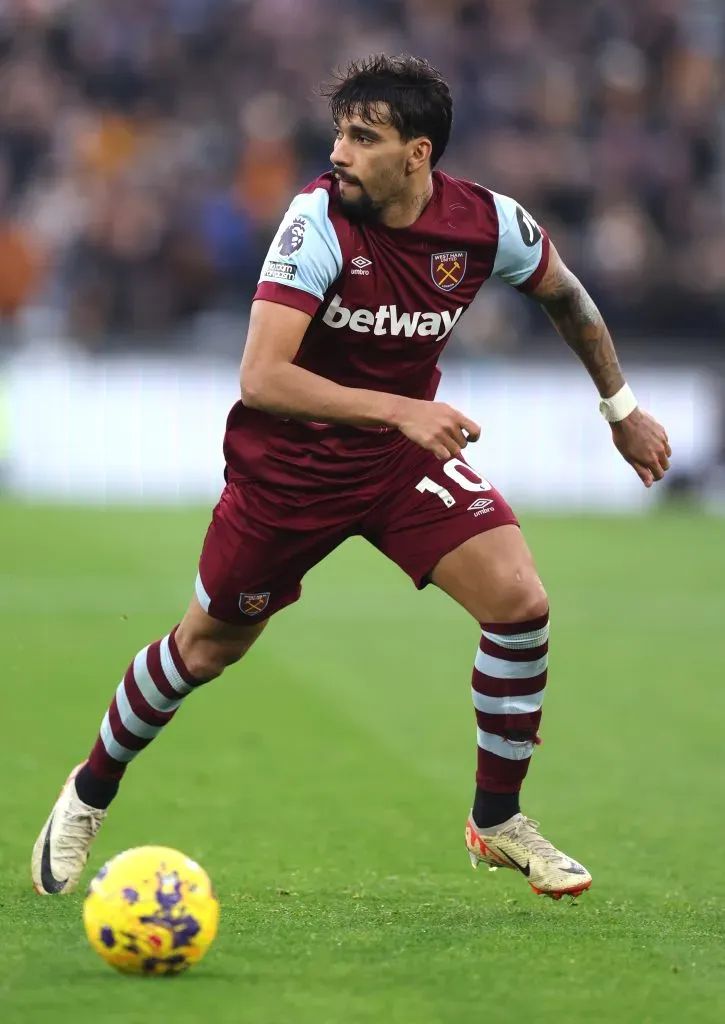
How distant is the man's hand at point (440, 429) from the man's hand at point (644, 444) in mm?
1044

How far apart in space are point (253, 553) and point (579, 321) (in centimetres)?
121

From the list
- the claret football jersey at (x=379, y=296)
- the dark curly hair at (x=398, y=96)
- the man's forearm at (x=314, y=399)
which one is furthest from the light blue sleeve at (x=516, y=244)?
the man's forearm at (x=314, y=399)

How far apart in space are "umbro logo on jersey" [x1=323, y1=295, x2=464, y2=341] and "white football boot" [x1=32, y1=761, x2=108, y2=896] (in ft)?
5.33

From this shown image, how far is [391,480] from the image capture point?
17.2 ft

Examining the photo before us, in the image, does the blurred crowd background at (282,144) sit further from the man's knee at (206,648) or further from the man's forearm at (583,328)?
the man's knee at (206,648)

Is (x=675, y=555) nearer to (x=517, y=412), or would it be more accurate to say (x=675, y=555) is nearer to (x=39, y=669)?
(x=517, y=412)

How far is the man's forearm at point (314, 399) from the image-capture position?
4613 millimetres

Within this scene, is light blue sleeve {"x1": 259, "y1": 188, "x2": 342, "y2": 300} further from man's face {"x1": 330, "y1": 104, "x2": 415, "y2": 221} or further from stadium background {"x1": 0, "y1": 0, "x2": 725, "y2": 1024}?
stadium background {"x1": 0, "y1": 0, "x2": 725, "y2": 1024}

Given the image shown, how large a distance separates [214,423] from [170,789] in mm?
9644

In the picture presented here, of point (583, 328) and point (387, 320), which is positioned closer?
point (387, 320)

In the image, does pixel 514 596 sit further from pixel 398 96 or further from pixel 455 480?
pixel 398 96

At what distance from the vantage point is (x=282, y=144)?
18656 mm

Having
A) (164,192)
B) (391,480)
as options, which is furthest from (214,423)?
(391,480)

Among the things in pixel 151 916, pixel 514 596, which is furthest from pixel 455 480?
pixel 151 916
